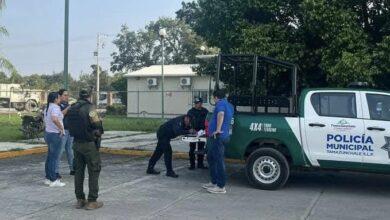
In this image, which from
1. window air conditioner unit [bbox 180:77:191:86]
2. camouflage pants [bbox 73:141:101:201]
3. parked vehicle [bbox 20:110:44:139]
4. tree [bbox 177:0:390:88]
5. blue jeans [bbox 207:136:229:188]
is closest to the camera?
camouflage pants [bbox 73:141:101:201]

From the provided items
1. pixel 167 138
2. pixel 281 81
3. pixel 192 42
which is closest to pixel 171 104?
pixel 192 42

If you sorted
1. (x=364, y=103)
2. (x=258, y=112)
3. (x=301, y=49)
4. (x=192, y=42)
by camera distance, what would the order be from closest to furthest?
1. (x=364, y=103)
2. (x=258, y=112)
3. (x=301, y=49)
4. (x=192, y=42)

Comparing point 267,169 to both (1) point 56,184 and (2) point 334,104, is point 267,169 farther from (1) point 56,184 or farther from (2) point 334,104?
(1) point 56,184

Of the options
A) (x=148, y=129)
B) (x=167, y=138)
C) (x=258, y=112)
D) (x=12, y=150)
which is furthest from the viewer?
(x=148, y=129)

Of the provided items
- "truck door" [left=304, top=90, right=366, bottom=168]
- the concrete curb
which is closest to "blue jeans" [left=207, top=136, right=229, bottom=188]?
"truck door" [left=304, top=90, right=366, bottom=168]

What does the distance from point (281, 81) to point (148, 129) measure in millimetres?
11558

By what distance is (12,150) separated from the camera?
14.6 m

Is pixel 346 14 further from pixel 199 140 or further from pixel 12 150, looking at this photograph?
pixel 12 150

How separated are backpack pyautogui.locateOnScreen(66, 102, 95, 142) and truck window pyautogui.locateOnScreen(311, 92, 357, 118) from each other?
3.96 metres

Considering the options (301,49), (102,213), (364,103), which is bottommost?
(102,213)

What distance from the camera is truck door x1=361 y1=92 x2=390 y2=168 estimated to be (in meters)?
8.92

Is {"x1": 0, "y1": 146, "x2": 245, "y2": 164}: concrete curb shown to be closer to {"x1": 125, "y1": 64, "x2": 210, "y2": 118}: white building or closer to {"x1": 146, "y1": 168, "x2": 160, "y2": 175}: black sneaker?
{"x1": 146, "y1": 168, "x2": 160, "y2": 175}: black sneaker

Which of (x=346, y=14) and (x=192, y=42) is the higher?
(x=192, y=42)

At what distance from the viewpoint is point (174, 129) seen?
10.9m
